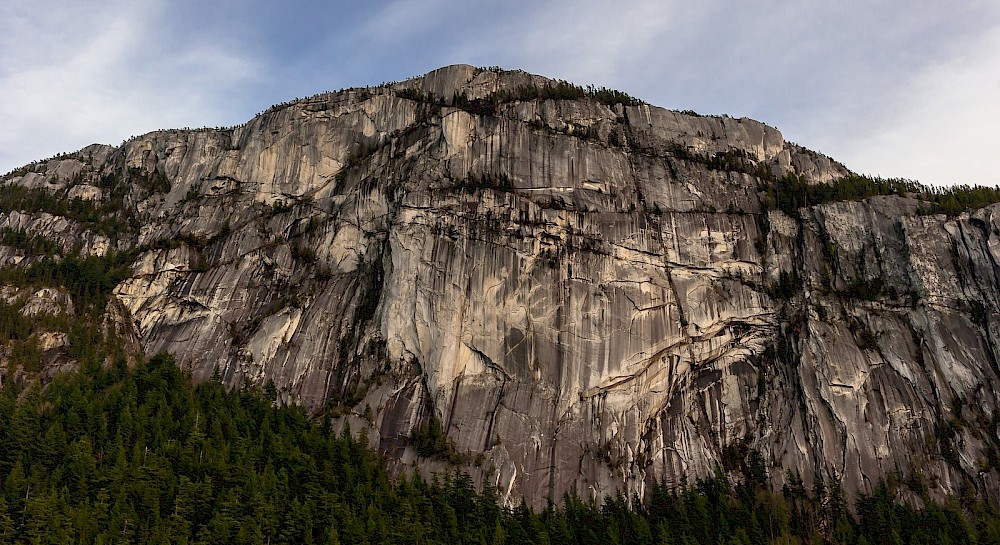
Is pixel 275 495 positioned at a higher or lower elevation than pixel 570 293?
lower

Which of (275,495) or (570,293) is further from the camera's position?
(570,293)

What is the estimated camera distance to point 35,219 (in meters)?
93.8

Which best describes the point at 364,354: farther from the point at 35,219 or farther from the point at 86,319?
the point at 35,219

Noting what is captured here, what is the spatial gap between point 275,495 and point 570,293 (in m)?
34.7

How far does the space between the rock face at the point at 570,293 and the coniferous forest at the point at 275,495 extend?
327 cm

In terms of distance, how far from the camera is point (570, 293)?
74.7 metres

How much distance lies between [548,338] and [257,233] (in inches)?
1505

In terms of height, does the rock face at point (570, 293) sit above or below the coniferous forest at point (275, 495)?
above

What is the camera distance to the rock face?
6888cm

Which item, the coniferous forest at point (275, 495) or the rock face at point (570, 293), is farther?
the rock face at point (570, 293)

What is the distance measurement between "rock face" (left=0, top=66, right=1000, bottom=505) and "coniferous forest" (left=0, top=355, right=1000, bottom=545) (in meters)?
3.27

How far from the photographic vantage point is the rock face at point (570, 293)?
68.9m

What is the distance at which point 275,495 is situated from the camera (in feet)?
178

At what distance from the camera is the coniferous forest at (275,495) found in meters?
49.8
